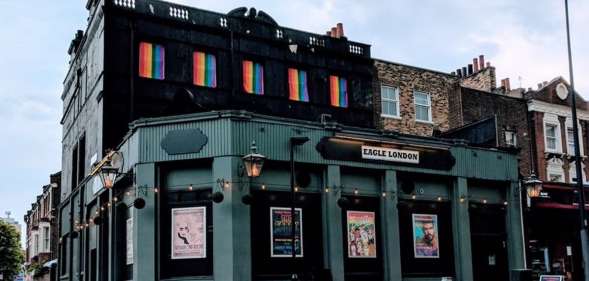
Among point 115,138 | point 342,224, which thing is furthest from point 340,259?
point 115,138

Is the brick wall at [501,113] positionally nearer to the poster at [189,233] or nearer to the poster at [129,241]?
the poster at [189,233]

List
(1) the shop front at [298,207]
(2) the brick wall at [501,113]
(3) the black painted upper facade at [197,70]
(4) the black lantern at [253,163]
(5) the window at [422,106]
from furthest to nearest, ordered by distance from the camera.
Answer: (2) the brick wall at [501,113] < (5) the window at [422,106] < (3) the black painted upper facade at [197,70] < (1) the shop front at [298,207] < (4) the black lantern at [253,163]

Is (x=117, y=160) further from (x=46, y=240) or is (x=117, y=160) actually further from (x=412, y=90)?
(x=46, y=240)

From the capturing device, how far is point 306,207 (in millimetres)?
21641

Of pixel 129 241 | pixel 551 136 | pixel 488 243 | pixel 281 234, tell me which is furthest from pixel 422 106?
pixel 129 241

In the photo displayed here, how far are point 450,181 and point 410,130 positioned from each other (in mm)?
7989

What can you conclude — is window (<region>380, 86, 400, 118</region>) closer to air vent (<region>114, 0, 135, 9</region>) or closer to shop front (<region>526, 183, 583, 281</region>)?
shop front (<region>526, 183, 583, 281</region>)

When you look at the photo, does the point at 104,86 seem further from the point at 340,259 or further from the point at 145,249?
the point at 340,259

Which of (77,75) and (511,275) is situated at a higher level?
(77,75)

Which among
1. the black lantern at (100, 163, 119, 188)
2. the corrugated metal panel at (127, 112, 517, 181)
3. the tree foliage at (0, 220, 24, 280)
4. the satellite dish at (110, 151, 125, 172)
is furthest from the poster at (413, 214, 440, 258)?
the tree foliage at (0, 220, 24, 280)

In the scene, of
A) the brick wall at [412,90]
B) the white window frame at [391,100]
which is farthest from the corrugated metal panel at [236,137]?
the brick wall at [412,90]

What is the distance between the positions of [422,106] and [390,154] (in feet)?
36.3

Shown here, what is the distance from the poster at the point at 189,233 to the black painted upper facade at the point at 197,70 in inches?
190

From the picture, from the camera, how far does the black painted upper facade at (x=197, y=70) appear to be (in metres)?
25.8
